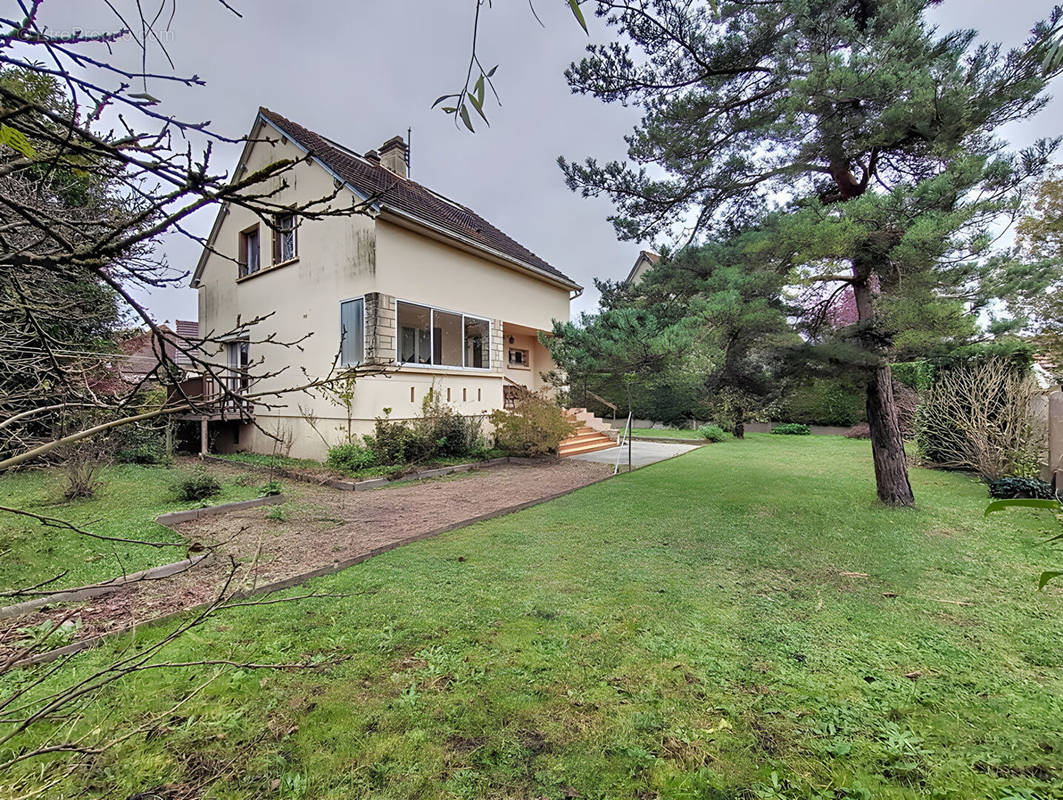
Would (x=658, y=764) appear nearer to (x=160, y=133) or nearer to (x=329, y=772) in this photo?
(x=329, y=772)

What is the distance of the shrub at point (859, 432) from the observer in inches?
592

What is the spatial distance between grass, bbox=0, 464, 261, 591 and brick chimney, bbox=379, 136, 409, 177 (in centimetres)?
974

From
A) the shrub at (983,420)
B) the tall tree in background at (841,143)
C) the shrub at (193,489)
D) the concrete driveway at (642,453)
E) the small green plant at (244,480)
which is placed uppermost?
the tall tree in background at (841,143)

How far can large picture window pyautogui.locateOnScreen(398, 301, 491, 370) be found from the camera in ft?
32.3

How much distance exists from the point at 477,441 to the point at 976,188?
9.03 metres

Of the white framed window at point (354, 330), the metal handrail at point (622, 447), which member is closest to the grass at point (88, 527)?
the white framed window at point (354, 330)

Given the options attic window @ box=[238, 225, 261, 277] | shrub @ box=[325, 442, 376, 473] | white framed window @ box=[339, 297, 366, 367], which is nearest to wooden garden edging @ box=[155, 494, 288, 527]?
shrub @ box=[325, 442, 376, 473]

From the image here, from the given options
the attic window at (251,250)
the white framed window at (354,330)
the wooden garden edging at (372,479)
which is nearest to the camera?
the wooden garden edging at (372,479)

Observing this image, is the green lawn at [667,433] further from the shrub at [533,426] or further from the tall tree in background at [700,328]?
the tall tree in background at [700,328]

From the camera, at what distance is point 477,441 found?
10695mm

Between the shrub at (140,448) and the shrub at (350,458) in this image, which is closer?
the shrub at (350,458)

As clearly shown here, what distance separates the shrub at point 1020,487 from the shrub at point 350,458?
10.2 meters

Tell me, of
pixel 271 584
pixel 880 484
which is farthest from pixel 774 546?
pixel 271 584

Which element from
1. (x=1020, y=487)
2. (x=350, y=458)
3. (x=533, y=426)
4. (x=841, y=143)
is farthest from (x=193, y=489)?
(x=1020, y=487)
